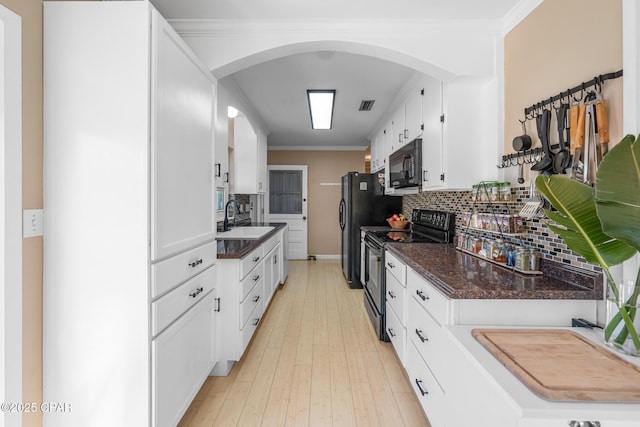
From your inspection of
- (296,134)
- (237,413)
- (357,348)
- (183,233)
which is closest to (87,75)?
(183,233)

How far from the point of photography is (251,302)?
2.55 metres

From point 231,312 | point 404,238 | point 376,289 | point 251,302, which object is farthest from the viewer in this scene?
point 404,238

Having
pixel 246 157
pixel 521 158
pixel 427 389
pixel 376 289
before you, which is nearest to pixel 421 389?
pixel 427 389

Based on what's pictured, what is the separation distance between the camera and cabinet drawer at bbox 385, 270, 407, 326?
6.93ft

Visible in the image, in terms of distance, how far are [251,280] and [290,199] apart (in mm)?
4233

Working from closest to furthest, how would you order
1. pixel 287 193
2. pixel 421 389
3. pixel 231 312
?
pixel 421 389, pixel 231 312, pixel 287 193

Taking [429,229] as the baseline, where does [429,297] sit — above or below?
below

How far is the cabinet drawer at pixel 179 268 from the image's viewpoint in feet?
4.56

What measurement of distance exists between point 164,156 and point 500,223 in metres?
1.89

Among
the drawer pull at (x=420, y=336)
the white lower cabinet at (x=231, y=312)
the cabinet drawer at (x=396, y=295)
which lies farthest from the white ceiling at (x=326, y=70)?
the drawer pull at (x=420, y=336)

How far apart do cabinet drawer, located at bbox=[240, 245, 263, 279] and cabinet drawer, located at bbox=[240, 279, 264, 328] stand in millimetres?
190

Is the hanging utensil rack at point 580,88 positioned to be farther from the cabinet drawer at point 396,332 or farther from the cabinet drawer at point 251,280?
the cabinet drawer at point 251,280

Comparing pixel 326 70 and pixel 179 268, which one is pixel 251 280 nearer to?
pixel 179 268

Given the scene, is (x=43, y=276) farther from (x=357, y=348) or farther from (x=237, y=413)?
(x=357, y=348)
